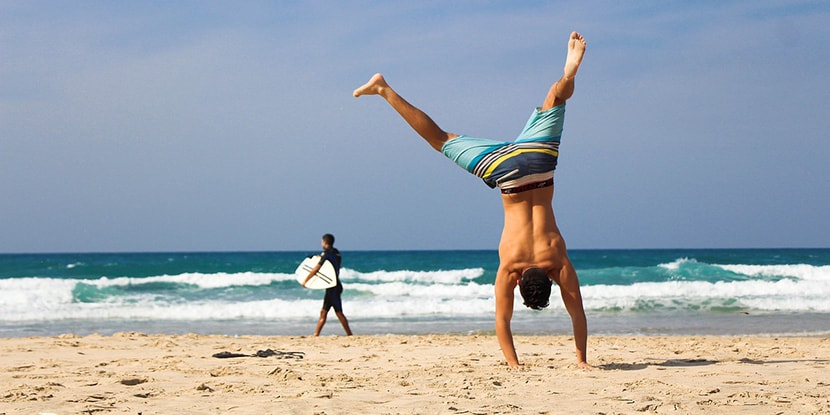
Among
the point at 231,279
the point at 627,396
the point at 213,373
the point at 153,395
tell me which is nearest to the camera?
the point at 627,396

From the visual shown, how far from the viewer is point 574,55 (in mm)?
5941

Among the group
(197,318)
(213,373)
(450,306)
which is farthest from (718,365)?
(197,318)

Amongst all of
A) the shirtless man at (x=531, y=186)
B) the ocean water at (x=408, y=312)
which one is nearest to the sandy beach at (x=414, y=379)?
the shirtless man at (x=531, y=186)

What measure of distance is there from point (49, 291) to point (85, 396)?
18301mm

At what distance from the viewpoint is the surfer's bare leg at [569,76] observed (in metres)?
5.95

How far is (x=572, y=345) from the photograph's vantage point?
9.13 meters

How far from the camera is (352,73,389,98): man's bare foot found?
257 inches

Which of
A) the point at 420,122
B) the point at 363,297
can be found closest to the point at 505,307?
the point at 420,122

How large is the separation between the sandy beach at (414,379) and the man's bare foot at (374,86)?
2.32m

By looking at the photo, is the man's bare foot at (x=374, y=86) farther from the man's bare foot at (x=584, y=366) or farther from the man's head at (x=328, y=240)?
the man's head at (x=328, y=240)

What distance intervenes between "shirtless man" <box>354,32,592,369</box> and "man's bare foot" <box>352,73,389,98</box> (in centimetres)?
46

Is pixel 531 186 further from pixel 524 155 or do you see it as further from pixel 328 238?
pixel 328 238

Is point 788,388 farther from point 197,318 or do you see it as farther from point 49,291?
point 49,291

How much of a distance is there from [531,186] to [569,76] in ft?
2.90
